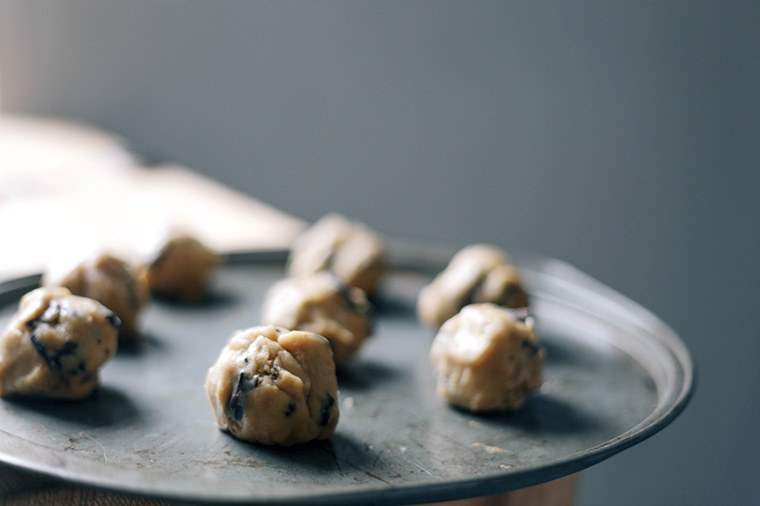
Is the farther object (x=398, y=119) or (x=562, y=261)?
(x=398, y=119)

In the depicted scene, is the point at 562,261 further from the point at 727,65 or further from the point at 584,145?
the point at 727,65

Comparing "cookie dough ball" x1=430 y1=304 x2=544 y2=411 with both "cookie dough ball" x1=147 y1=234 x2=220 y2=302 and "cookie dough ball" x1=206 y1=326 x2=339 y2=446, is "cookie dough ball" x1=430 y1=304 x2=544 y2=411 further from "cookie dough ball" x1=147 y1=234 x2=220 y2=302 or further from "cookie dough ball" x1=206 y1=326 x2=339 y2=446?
"cookie dough ball" x1=147 y1=234 x2=220 y2=302

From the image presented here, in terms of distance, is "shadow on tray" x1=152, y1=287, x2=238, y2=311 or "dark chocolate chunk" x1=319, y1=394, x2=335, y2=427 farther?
"shadow on tray" x1=152, y1=287, x2=238, y2=311

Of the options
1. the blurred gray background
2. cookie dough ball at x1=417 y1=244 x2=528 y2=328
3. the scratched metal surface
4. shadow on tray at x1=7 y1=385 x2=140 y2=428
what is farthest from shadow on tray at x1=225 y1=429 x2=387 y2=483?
the blurred gray background

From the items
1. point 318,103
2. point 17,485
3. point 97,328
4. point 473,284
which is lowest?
point 17,485

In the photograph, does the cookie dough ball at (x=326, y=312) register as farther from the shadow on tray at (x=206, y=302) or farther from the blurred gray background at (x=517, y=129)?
the blurred gray background at (x=517, y=129)

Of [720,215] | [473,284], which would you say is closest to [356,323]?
[473,284]

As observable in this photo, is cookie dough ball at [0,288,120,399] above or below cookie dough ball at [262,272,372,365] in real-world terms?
below
